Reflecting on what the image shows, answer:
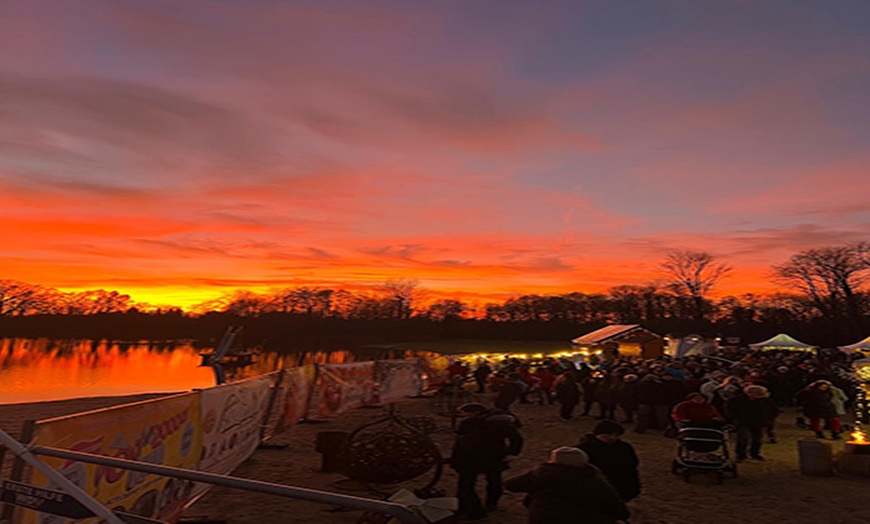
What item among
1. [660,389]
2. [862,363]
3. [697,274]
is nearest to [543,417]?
[660,389]

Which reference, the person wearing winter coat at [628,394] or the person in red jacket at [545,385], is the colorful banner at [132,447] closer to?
the person wearing winter coat at [628,394]

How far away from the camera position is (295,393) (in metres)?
13.1

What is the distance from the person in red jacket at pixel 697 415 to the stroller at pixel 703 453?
10 centimetres

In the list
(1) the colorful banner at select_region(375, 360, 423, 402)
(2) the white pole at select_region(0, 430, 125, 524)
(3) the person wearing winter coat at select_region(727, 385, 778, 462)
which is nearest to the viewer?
(2) the white pole at select_region(0, 430, 125, 524)

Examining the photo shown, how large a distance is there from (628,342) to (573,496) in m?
33.4

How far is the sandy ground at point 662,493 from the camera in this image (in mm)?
7344

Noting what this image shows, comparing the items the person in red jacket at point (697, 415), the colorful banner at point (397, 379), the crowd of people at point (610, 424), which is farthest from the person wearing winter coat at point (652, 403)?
the colorful banner at point (397, 379)

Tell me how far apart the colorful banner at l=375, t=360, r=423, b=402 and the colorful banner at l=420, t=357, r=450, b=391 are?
0.99 meters

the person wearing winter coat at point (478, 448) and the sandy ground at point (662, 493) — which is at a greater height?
the person wearing winter coat at point (478, 448)

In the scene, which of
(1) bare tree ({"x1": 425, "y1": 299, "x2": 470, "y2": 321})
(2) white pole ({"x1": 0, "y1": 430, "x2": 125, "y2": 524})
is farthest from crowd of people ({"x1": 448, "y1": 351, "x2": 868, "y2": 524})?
(1) bare tree ({"x1": 425, "y1": 299, "x2": 470, "y2": 321})

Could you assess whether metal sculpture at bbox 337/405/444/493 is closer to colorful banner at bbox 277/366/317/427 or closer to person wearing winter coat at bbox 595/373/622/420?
colorful banner at bbox 277/366/317/427

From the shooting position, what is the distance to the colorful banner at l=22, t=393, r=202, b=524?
4156mm

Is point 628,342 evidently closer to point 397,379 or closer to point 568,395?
point 397,379

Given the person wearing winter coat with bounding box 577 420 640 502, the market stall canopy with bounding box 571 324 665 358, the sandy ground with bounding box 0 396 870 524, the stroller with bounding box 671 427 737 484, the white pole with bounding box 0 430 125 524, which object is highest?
the market stall canopy with bounding box 571 324 665 358
